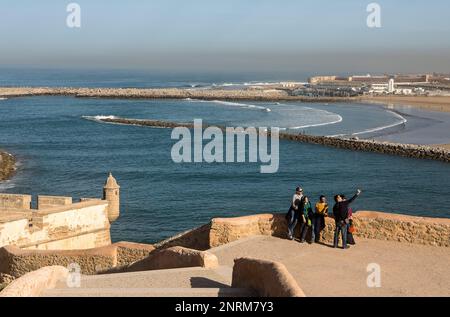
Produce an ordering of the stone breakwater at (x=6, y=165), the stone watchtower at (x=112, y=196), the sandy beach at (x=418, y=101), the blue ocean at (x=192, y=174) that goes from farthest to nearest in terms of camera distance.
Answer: the sandy beach at (x=418, y=101) < the stone breakwater at (x=6, y=165) < the blue ocean at (x=192, y=174) < the stone watchtower at (x=112, y=196)

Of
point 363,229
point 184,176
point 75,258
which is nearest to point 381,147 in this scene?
point 184,176

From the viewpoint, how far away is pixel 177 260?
33.8ft

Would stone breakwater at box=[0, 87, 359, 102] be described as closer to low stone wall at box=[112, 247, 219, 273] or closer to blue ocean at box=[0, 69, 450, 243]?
blue ocean at box=[0, 69, 450, 243]

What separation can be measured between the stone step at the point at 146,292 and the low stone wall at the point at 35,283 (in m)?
0.13

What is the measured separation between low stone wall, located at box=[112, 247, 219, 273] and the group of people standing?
248cm

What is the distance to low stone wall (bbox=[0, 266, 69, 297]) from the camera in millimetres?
7090

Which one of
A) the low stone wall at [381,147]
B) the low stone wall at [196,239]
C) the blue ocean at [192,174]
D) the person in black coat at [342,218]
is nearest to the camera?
the person in black coat at [342,218]

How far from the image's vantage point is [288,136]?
2089 inches

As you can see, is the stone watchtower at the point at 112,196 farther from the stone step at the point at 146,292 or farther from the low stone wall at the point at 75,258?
the stone step at the point at 146,292

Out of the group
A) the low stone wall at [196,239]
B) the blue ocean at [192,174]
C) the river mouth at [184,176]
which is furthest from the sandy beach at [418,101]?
the low stone wall at [196,239]

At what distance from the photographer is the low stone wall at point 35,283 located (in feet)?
23.3
